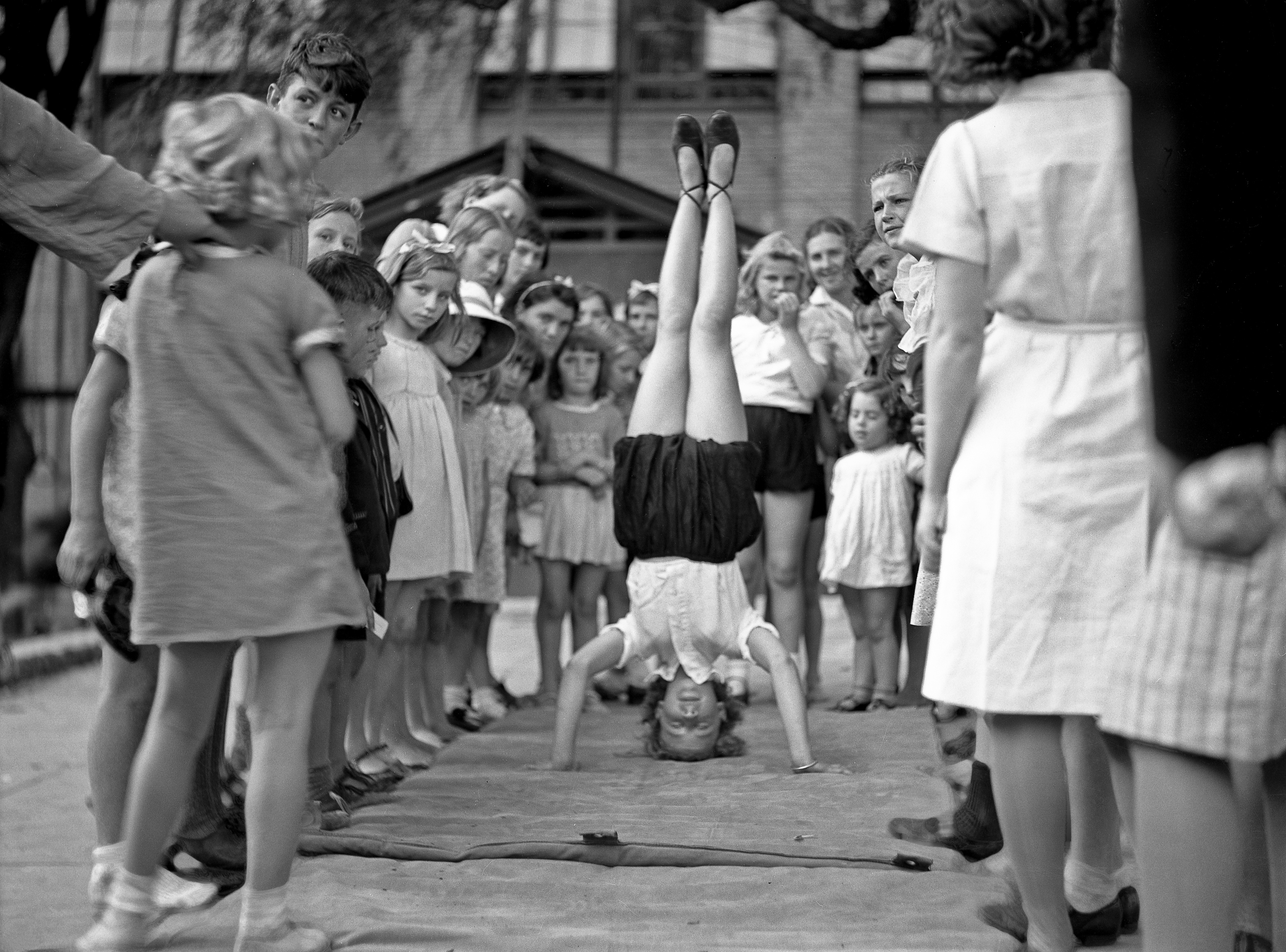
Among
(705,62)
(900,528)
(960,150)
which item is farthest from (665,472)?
(705,62)

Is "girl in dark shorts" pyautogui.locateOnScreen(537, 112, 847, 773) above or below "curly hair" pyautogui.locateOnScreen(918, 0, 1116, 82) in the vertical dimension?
below

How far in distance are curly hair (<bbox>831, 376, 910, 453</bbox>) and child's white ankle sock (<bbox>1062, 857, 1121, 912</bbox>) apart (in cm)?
308

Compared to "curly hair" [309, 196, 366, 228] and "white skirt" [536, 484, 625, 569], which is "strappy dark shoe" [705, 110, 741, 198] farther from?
"white skirt" [536, 484, 625, 569]

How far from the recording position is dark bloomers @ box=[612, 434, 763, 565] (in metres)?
5.12

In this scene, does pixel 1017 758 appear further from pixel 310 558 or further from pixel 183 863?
pixel 183 863

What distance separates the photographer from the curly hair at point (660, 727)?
5230 millimetres

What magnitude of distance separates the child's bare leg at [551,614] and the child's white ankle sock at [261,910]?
13.1ft

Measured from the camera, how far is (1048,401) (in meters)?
2.78

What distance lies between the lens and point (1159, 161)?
5434 mm

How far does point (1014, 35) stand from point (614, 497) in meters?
2.70

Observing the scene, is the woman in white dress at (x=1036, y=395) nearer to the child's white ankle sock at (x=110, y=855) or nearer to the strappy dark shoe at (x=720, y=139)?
the child's white ankle sock at (x=110, y=855)

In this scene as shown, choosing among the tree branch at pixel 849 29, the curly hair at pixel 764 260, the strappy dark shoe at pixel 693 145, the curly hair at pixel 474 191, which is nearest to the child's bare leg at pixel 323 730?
the strappy dark shoe at pixel 693 145

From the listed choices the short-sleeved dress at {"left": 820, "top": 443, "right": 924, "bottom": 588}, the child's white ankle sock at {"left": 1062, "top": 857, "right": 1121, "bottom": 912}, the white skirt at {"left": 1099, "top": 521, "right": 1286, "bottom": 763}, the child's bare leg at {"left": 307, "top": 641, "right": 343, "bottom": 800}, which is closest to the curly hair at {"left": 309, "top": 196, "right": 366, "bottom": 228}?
the child's bare leg at {"left": 307, "top": 641, "right": 343, "bottom": 800}

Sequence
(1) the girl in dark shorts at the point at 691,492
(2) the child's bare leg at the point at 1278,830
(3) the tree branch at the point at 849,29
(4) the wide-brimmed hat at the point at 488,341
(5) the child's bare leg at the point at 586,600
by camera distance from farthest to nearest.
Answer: (3) the tree branch at the point at 849,29 → (5) the child's bare leg at the point at 586,600 → (4) the wide-brimmed hat at the point at 488,341 → (1) the girl in dark shorts at the point at 691,492 → (2) the child's bare leg at the point at 1278,830
